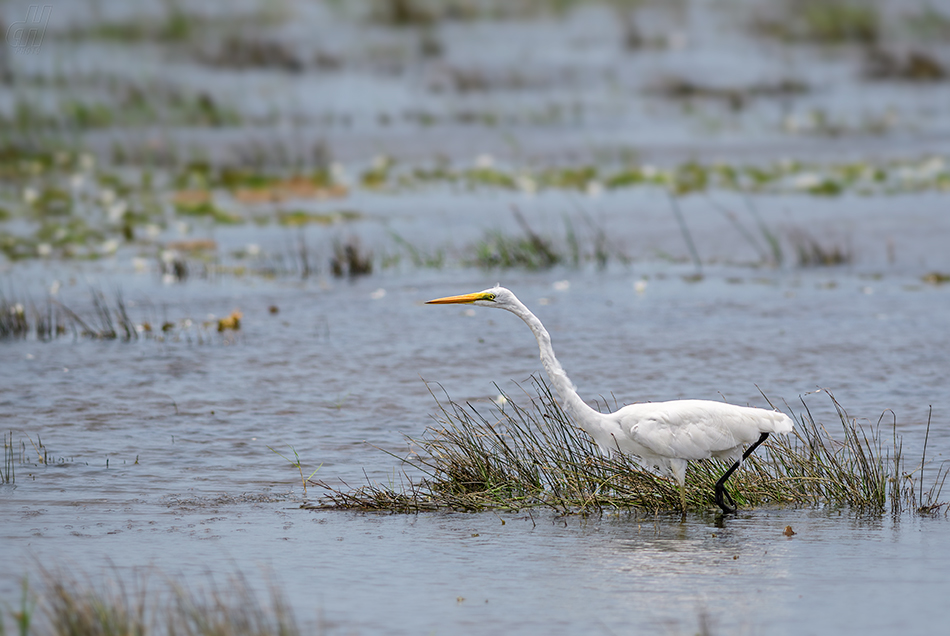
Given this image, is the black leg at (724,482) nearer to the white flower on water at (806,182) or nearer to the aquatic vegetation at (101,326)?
the aquatic vegetation at (101,326)

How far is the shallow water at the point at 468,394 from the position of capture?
5.94 meters

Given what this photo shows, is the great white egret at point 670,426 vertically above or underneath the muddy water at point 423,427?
above

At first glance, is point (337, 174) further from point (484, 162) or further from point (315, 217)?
point (315, 217)

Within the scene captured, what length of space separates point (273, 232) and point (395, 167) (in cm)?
616

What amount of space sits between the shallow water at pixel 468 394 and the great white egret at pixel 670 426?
401 mm

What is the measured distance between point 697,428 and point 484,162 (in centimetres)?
1818

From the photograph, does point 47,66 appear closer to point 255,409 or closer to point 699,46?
point 699,46

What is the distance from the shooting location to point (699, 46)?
38531 millimetres

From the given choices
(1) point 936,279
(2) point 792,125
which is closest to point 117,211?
(1) point 936,279

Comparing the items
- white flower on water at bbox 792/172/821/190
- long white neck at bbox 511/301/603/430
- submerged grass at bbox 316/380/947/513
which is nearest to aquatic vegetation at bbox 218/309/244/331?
submerged grass at bbox 316/380/947/513

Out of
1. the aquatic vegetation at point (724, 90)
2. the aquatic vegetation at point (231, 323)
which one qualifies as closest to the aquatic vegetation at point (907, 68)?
the aquatic vegetation at point (724, 90)

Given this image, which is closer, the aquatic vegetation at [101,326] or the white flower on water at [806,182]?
the aquatic vegetation at [101,326]

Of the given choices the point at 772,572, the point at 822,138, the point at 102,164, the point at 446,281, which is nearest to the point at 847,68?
the point at 822,138

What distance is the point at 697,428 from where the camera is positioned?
6.78 m
